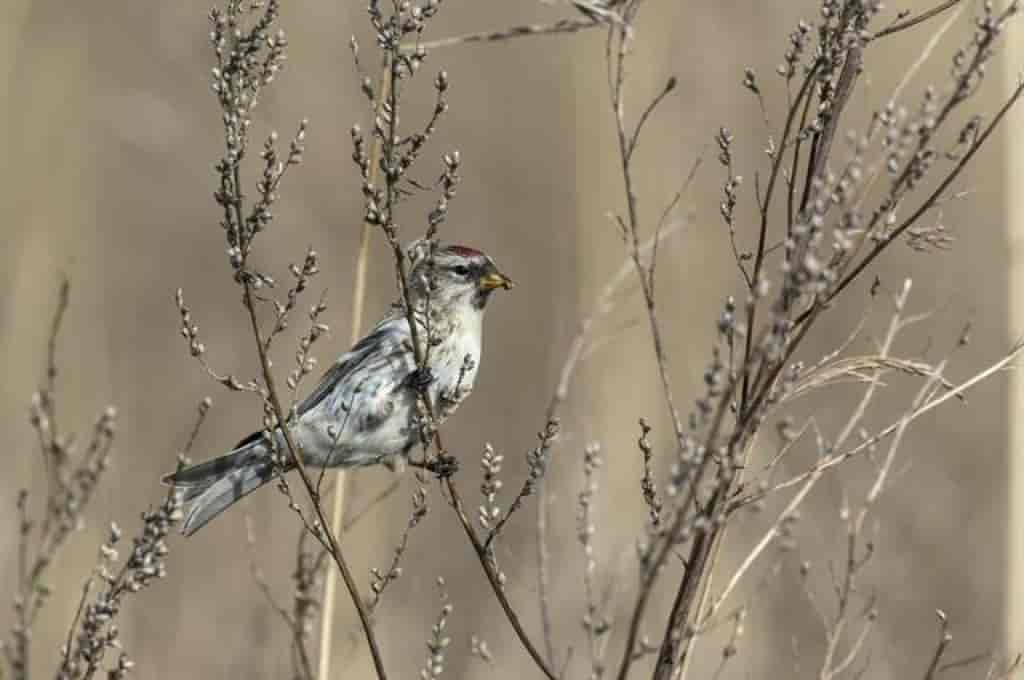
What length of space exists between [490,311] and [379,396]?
9.30ft

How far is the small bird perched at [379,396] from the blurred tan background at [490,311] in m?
0.26

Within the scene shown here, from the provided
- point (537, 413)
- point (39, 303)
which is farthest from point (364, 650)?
point (537, 413)

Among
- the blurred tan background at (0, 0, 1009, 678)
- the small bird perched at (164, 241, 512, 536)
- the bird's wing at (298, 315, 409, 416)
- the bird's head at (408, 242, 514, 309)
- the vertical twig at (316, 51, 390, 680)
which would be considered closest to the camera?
the vertical twig at (316, 51, 390, 680)

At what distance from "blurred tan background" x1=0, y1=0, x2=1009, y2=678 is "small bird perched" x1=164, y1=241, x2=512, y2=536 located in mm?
265

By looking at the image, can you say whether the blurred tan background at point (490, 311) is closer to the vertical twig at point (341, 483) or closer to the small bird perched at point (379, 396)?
the vertical twig at point (341, 483)

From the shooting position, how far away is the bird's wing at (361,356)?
3.32 metres

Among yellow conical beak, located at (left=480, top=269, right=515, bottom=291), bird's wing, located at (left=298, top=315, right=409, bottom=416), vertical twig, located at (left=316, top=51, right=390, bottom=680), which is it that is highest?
yellow conical beak, located at (left=480, top=269, right=515, bottom=291)

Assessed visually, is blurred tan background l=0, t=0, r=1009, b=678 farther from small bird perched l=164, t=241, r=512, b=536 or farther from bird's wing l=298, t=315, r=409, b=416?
bird's wing l=298, t=315, r=409, b=416

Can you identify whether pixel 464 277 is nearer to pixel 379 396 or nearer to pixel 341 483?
pixel 379 396

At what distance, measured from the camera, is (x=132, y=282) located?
21.4 feet

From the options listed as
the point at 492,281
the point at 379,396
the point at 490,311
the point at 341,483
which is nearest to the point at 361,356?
the point at 379,396

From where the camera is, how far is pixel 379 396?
3189 millimetres

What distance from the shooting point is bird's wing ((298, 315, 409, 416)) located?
10.9ft

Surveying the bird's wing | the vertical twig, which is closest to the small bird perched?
the bird's wing
